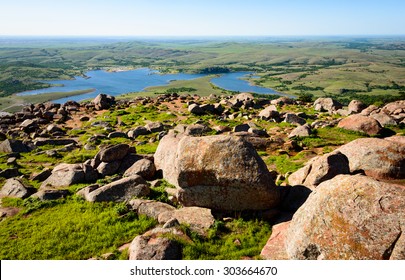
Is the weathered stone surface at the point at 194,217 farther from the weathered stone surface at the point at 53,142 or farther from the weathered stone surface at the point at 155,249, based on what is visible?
the weathered stone surface at the point at 53,142

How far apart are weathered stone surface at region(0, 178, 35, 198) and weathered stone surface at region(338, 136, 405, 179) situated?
84.3 feet

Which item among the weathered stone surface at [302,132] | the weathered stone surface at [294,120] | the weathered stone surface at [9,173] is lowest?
the weathered stone surface at [9,173]

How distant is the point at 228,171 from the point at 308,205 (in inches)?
205

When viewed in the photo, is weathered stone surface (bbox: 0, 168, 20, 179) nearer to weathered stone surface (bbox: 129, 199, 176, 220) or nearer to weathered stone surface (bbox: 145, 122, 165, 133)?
weathered stone surface (bbox: 129, 199, 176, 220)

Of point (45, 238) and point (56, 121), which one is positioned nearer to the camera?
point (45, 238)

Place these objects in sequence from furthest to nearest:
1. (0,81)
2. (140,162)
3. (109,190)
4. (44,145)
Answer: (0,81)
(44,145)
(140,162)
(109,190)

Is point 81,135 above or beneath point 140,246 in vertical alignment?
beneath

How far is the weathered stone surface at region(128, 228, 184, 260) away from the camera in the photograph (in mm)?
13555

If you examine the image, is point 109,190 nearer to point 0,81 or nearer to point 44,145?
point 44,145

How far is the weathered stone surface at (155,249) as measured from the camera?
44.5 feet

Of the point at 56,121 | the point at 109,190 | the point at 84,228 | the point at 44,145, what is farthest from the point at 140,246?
the point at 56,121

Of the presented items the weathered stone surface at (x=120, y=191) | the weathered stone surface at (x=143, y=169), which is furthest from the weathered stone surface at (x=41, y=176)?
the weathered stone surface at (x=120, y=191)

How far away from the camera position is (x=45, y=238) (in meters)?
16.8

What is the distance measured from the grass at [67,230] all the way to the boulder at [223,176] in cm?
359
